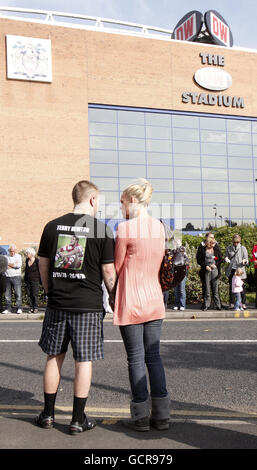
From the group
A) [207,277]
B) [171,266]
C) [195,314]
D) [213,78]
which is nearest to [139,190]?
[171,266]

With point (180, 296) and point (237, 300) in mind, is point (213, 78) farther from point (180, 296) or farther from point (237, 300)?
point (237, 300)

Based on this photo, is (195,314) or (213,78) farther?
(213,78)

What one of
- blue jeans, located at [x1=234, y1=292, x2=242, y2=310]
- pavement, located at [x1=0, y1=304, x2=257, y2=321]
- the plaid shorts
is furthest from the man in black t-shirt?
blue jeans, located at [x1=234, y1=292, x2=242, y2=310]

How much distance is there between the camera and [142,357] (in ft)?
11.8

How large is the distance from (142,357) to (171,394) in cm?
130

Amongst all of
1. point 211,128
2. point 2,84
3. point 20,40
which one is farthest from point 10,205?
point 211,128

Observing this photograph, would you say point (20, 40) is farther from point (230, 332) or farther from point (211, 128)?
point (230, 332)

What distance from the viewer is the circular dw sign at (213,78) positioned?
2962 cm

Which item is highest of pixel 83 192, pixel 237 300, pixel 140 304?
pixel 83 192

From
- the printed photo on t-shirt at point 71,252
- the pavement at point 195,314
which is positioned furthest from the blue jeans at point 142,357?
the pavement at point 195,314

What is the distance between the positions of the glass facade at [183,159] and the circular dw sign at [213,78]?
184cm

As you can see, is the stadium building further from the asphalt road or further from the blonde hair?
the blonde hair

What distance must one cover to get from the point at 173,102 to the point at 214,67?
365cm

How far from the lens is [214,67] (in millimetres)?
29984
